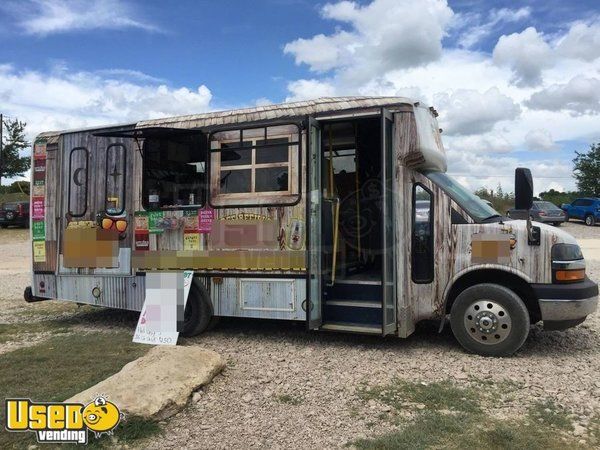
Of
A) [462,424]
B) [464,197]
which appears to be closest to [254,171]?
[464,197]

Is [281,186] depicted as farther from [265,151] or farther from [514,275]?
[514,275]

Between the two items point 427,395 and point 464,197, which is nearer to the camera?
point 427,395

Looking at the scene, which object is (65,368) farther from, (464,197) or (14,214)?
(14,214)

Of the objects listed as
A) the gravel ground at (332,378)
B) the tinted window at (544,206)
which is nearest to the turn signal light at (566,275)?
the gravel ground at (332,378)

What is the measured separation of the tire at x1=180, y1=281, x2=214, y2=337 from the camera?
21.6 feet

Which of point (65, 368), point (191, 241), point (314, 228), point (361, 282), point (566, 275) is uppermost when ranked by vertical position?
point (314, 228)

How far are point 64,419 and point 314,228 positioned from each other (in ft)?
10.2

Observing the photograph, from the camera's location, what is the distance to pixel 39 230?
738cm

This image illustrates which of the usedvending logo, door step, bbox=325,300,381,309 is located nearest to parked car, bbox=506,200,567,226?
door step, bbox=325,300,381,309

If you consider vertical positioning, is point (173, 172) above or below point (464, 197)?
above

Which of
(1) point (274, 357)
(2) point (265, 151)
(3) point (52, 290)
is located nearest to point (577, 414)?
(1) point (274, 357)

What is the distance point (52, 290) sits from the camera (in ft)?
24.0

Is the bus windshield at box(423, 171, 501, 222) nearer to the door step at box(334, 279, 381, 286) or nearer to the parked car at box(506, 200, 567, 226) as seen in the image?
the door step at box(334, 279, 381, 286)

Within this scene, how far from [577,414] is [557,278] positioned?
154 cm
